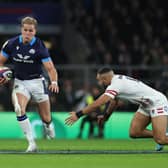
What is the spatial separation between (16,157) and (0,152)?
45.2 inches

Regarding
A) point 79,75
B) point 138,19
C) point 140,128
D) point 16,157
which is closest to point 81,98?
point 79,75

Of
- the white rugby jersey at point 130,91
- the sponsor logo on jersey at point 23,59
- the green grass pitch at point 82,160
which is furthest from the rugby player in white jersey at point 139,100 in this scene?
→ the sponsor logo on jersey at point 23,59

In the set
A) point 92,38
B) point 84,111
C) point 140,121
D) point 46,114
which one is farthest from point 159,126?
point 92,38

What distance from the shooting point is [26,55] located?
16.9m

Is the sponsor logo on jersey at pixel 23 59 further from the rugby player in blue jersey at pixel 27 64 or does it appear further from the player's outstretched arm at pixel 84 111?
the player's outstretched arm at pixel 84 111

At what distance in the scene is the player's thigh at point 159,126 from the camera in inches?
662

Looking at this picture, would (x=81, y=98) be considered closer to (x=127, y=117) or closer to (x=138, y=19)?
(x=127, y=117)

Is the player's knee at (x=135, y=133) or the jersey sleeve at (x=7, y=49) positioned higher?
the jersey sleeve at (x=7, y=49)

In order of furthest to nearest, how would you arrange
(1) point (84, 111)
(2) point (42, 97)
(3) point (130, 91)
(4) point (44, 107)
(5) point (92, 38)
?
(5) point (92, 38) < (4) point (44, 107) < (2) point (42, 97) < (3) point (130, 91) < (1) point (84, 111)

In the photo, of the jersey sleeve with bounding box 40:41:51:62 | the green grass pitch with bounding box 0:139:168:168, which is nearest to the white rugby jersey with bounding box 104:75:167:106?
the green grass pitch with bounding box 0:139:168:168

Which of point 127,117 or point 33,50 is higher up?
point 33,50

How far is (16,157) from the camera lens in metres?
15.5

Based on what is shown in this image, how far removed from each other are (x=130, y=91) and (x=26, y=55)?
2.07m

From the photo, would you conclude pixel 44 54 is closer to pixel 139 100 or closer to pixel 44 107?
pixel 44 107
